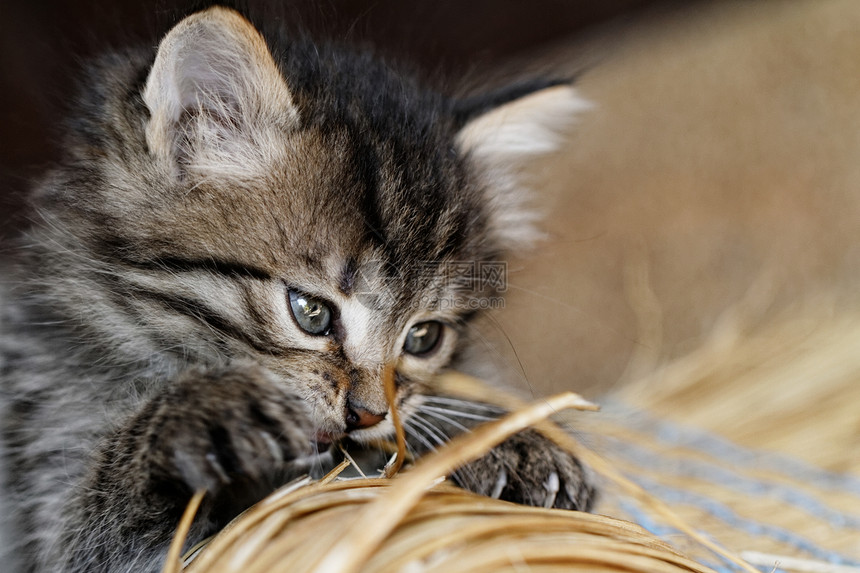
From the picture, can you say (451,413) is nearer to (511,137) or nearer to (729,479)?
(511,137)

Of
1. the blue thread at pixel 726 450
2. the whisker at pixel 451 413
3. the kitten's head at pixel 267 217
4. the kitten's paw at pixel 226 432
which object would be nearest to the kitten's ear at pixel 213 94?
the kitten's head at pixel 267 217

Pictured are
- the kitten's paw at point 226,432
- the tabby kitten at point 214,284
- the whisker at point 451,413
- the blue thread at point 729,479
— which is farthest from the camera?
the blue thread at point 729,479

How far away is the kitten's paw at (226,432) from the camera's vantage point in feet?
3.48

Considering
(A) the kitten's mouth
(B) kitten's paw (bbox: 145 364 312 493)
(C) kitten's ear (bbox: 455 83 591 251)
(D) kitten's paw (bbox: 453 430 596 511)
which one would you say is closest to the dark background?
(C) kitten's ear (bbox: 455 83 591 251)

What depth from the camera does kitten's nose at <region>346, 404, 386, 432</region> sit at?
1310 mm

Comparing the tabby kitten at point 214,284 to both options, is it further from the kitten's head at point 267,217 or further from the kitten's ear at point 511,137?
the kitten's ear at point 511,137

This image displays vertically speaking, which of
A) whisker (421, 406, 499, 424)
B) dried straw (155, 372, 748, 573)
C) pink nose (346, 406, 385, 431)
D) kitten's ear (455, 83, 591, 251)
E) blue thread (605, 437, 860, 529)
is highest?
kitten's ear (455, 83, 591, 251)

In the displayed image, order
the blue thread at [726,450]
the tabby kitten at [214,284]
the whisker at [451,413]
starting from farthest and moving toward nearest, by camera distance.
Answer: the blue thread at [726,450] < the whisker at [451,413] < the tabby kitten at [214,284]

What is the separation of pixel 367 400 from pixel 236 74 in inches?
26.6

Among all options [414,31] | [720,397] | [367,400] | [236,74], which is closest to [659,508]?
[367,400]

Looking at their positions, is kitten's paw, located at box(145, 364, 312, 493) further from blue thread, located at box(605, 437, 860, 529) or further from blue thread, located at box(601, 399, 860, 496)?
blue thread, located at box(601, 399, 860, 496)

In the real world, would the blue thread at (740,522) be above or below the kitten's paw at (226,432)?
above

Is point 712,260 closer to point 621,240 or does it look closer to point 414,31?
point 621,240

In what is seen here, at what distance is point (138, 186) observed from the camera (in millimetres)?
1422
